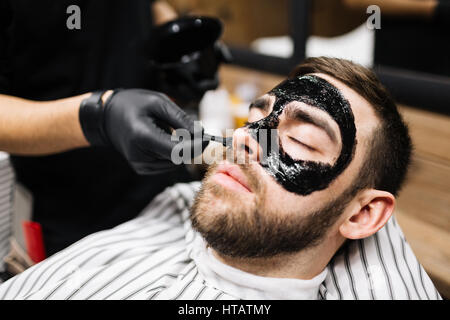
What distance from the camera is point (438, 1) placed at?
190 cm

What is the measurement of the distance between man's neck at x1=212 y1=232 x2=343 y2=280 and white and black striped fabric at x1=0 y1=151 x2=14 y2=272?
2.83ft

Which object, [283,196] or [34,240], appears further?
[34,240]

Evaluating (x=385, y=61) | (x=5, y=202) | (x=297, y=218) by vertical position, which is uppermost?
(x=385, y=61)

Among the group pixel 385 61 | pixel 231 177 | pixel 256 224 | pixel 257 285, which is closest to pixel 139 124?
pixel 231 177

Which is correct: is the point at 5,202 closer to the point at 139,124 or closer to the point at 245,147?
the point at 139,124

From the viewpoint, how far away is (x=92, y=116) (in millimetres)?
1222

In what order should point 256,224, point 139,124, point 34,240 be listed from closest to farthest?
1. point 256,224
2. point 139,124
3. point 34,240

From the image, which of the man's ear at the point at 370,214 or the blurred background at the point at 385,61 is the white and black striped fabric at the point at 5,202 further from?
the man's ear at the point at 370,214

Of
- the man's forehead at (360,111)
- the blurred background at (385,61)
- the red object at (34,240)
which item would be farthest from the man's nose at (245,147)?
the red object at (34,240)

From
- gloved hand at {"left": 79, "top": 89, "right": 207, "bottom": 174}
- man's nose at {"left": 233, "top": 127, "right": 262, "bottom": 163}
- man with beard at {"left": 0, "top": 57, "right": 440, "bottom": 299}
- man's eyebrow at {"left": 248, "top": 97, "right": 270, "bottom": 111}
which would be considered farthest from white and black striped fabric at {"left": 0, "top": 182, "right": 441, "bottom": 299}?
man's eyebrow at {"left": 248, "top": 97, "right": 270, "bottom": 111}

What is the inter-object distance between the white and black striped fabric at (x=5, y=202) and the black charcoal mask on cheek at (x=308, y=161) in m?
0.94

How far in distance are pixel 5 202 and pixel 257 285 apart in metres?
1.00
